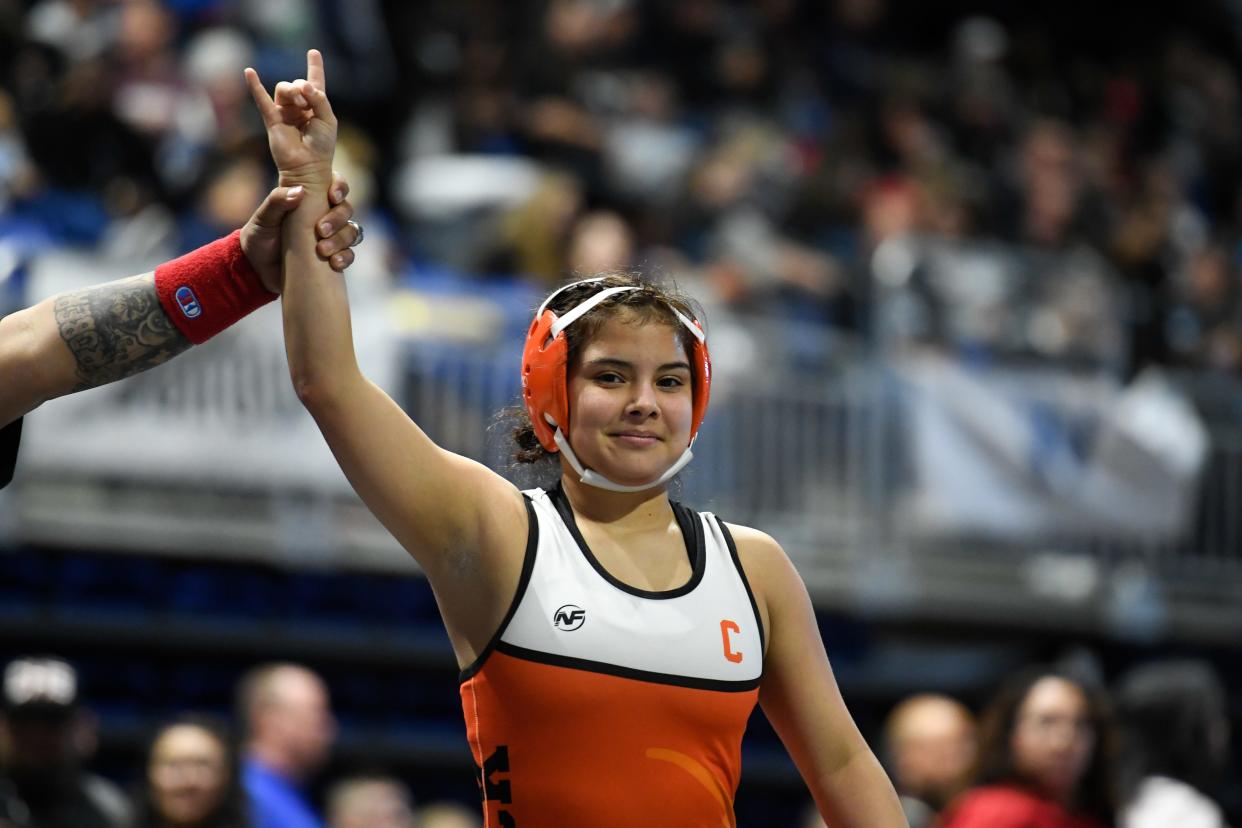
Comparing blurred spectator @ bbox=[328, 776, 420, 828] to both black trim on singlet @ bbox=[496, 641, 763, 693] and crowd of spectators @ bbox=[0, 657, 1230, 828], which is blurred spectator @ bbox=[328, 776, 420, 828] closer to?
crowd of spectators @ bbox=[0, 657, 1230, 828]

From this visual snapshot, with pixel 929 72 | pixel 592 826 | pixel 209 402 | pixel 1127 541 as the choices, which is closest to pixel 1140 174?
pixel 929 72

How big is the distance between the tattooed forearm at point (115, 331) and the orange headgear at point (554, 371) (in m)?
0.65

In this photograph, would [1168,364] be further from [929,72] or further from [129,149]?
[129,149]

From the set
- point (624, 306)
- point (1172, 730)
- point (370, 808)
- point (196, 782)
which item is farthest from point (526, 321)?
point (624, 306)

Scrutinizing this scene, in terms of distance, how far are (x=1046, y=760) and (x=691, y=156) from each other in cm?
708

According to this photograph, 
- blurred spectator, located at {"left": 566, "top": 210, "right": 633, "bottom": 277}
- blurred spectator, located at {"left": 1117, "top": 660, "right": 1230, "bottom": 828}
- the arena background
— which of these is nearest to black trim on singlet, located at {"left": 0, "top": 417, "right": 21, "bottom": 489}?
blurred spectator, located at {"left": 1117, "top": 660, "right": 1230, "bottom": 828}

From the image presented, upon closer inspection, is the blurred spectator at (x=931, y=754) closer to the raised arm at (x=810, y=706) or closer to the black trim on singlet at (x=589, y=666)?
the raised arm at (x=810, y=706)

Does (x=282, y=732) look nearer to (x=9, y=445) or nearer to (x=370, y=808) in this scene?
(x=370, y=808)


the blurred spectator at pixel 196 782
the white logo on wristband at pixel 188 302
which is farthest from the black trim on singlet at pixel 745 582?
the blurred spectator at pixel 196 782

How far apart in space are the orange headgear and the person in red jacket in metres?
2.44

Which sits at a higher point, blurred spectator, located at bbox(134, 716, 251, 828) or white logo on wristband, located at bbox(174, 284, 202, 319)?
white logo on wristband, located at bbox(174, 284, 202, 319)

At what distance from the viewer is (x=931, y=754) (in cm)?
668

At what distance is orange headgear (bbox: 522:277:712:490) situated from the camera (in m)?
3.38

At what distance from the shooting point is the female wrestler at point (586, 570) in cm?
319
